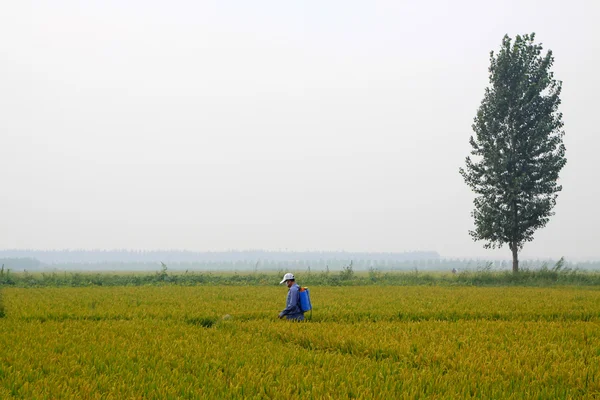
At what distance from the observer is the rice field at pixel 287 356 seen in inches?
284

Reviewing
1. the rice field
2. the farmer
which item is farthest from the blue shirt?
the rice field

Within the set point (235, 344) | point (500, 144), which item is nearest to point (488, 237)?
point (500, 144)

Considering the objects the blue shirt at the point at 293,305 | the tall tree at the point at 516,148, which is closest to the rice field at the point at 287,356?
the blue shirt at the point at 293,305

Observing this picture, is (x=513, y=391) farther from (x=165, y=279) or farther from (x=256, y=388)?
(x=165, y=279)

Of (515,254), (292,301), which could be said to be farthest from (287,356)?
(515,254)

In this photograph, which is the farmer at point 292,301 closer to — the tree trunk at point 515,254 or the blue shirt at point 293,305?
the blue shirt at point 293,305

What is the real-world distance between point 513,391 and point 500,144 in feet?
114

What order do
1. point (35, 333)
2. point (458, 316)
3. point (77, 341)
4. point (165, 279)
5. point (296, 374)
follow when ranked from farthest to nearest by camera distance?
point (165, 279)
point (458, 316)
point (35, 333)
point (77, 341)
point (296, 374)

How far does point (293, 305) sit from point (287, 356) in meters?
4.83

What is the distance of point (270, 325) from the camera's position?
13.4 m

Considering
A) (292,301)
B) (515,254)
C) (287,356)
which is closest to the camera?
(287,356)

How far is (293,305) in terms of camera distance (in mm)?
14203

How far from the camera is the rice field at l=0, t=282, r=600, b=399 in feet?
23.6

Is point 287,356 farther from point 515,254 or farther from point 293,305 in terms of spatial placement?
point 515,254
